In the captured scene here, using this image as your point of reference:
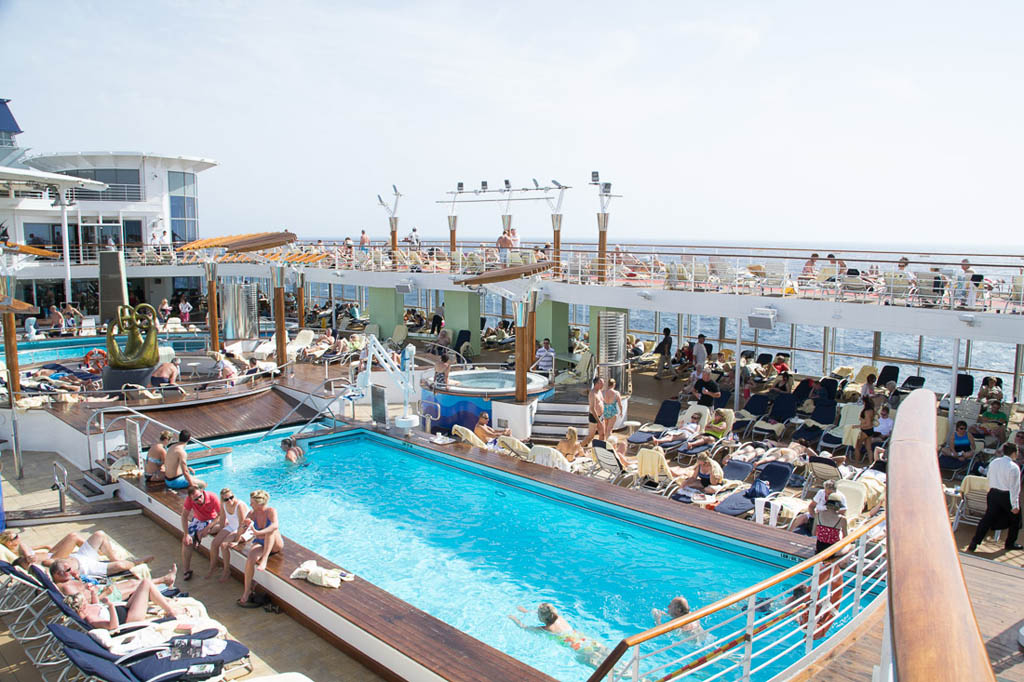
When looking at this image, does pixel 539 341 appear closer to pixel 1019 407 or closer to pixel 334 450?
pixel 334 450

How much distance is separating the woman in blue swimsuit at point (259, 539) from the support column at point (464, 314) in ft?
43.4

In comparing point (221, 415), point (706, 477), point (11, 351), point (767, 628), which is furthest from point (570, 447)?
point (11, 351)

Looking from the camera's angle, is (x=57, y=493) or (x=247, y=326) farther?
(x=247, y=326)

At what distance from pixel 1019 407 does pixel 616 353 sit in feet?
22.9

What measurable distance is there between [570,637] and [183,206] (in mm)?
30665

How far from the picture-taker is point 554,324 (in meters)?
19.2

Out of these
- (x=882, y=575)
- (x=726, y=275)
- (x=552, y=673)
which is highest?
(x=726, y=275)

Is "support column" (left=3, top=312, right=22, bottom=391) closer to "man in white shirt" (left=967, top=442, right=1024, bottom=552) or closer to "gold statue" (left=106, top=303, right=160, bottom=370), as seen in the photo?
"gold statue" (left=106, top=303, right=160, bottom=370)

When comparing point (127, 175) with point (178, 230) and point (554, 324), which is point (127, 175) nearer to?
point (178, 230)

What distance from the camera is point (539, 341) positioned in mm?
19141

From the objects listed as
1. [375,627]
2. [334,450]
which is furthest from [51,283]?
[375,627]

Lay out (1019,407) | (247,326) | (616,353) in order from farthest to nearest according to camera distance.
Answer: (247,326) < (616,353) < (1019,407)

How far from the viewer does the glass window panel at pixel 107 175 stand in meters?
30.5

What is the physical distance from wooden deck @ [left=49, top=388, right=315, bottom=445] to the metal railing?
8.77m
